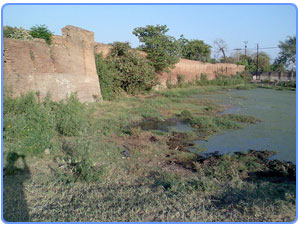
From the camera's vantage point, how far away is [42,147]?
554 cm

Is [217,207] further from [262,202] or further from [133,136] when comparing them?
Result: [133,136]

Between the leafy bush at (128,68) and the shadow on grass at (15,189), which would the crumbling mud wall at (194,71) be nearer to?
the leafy bush at (128,68)

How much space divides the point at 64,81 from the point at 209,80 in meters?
21.7

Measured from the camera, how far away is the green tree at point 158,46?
20.5 m

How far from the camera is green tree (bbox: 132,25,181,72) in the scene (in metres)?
20.5

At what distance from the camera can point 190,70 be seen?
2731cm

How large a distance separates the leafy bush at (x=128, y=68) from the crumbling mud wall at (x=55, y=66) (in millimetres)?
2231

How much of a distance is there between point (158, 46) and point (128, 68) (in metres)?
5.37

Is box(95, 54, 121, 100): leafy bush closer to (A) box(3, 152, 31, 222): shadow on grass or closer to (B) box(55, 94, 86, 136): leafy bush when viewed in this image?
(B) box(55, 94, 86, 136): leafy bush

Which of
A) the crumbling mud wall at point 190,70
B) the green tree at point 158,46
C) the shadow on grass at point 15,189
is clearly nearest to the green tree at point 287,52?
the crumbling mud wall at point 190,70

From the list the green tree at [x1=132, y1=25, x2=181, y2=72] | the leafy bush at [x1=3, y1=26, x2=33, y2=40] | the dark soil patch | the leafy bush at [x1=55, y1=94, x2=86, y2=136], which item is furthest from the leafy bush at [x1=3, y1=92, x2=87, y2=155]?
the green tree at [x1=132, y1=25, x2=181, y2=72]

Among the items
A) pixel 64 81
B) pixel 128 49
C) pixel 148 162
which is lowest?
pixel 148 162

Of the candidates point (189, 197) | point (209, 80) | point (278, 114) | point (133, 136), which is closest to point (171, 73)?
point (209, 80)

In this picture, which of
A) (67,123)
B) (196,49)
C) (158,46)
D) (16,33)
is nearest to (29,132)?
(67,123)
